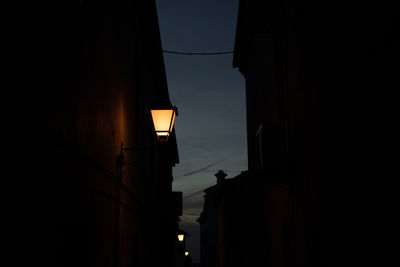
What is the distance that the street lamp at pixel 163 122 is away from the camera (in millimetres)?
8406

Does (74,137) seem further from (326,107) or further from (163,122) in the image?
(163,122)

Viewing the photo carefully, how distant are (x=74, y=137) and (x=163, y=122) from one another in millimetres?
3777

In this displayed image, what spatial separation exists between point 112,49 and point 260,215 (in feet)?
24.4

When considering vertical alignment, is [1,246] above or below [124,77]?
below

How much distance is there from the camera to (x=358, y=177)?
441cm

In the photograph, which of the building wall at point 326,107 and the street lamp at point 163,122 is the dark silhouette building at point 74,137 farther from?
the building wall at point 326,107

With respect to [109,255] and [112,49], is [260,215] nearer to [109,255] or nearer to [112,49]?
[109,255]

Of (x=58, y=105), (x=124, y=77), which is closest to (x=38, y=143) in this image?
(x=58, y=105)

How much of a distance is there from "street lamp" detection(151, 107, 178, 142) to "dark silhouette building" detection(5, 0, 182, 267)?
673 millimetres

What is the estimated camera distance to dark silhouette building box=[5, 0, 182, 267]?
11.1 ft

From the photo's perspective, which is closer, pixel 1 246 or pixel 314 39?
pixel 1 246

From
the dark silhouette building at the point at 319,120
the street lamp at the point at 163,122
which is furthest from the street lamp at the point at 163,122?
the dark silhouette building at the point at 319,120

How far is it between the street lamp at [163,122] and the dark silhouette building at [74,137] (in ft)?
2.21

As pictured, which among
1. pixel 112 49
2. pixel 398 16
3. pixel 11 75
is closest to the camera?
pixel 11 75
